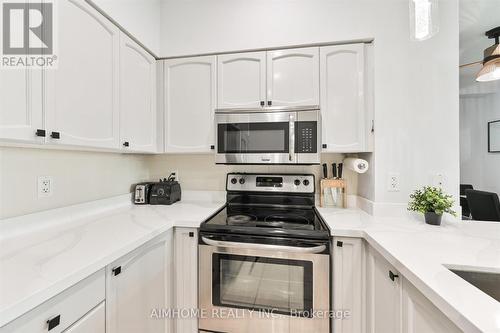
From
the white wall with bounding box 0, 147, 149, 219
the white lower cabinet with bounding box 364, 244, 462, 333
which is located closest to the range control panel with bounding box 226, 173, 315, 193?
the white lower cabinet with bounding box 364, 244, 462, 333

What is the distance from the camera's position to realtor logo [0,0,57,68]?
2.85 feet

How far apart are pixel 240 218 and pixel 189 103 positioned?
3.24ft

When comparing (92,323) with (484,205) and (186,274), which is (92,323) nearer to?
(186,274)

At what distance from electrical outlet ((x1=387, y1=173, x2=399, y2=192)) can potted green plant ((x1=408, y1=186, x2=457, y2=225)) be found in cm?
13

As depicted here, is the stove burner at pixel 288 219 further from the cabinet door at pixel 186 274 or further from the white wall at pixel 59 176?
the white wall at pixel 59 176

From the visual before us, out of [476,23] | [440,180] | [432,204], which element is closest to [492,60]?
[476,23]

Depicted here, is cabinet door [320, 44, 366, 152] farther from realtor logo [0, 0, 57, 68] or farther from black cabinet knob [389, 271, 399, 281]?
realtor logo [0, 0, 57, 68]

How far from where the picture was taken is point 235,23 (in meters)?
1.71

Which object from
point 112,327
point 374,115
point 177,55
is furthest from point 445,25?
point 112,327

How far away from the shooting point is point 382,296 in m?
1.07

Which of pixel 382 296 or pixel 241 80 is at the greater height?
pixel 241 80

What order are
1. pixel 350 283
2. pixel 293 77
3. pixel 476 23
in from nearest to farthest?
pixel 350 283 → pixel 293 77 → pixel 476 23

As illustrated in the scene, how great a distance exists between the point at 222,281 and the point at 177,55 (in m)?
1.70

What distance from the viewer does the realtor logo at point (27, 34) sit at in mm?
869
